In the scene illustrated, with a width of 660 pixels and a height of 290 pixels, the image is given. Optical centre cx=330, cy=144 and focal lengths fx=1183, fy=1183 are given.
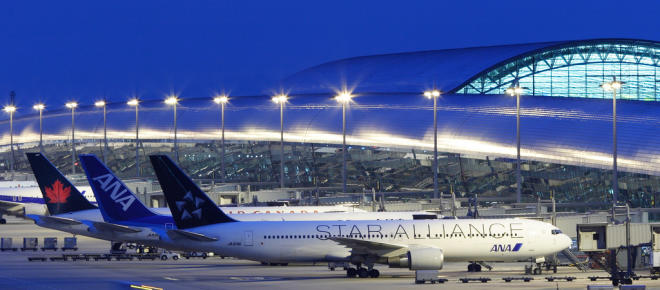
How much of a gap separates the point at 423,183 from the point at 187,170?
1446 inches

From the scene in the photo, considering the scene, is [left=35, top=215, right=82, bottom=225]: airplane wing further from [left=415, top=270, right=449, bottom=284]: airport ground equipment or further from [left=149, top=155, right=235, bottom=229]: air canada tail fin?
[left=415, top=270, right=449, bottom=284]: airport ground equipment

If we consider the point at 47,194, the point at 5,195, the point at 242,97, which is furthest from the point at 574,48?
the point at 47,194

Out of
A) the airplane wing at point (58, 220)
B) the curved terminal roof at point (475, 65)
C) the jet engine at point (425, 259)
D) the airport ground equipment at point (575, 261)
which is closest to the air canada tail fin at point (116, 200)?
the airplane wing at point (58, 220)

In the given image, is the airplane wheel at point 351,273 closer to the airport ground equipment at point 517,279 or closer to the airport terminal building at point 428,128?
the airport ground equipment at point 517,279

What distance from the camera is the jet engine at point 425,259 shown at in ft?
161

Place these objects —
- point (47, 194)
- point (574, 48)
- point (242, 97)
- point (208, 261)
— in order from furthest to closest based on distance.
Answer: point (242, 97), point (574, 48), point (47, 194), point (208, 261)

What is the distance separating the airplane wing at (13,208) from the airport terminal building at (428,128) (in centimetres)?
1718

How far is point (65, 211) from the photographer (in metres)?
68.2

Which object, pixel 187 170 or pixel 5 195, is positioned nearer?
pixel 5 195

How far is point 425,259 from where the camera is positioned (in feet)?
161

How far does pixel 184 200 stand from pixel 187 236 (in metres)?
1.77

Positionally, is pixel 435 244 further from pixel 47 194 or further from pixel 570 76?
pixel 570 76

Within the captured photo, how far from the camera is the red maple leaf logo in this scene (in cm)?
6731

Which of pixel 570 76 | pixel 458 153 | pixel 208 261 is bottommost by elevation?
pixel 208 261
